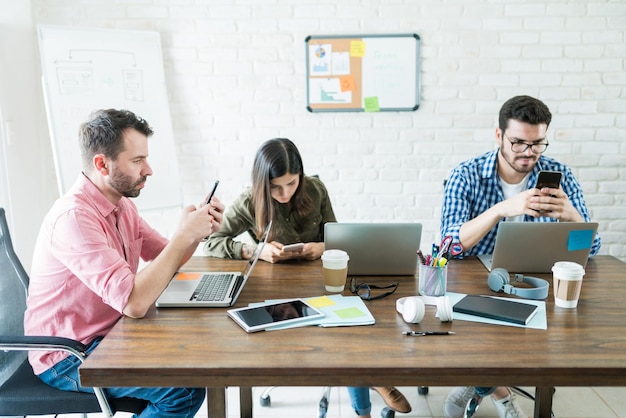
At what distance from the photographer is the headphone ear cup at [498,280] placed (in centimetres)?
164

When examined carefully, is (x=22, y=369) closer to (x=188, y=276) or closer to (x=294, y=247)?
(x=188, y=276)

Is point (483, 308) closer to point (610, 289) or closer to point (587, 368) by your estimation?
point (587, 368)

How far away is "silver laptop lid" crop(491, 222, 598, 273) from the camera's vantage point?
5.61ft

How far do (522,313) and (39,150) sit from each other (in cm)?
295

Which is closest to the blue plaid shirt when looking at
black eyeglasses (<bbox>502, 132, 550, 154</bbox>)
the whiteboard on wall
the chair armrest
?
black eyeglasses (<bbox>502, 132, 550, 154</bbox>)

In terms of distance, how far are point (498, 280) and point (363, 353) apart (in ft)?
2.02

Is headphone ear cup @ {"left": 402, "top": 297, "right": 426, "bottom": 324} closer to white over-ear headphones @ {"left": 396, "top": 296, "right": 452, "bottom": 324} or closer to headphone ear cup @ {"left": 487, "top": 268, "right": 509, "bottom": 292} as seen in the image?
white over-ear headphones @ {"left": 396, "top": 296, "right": 452, "bottom": 324}

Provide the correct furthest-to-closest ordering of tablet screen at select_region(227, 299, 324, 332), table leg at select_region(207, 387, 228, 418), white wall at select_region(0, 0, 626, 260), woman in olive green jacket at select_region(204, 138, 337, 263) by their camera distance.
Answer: white wall at select_region(0, 0, 626, 260), woman in olive green jacket at select_region(204, 138, 337, 263), tablet screen at select_region(227, 299, 324, 332), table leg at select_region(207, 387, 228, 418)

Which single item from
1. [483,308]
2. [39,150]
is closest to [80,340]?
[483,308]

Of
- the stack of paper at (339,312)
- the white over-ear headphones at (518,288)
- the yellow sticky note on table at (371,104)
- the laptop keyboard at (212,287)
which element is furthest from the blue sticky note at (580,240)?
the yellow sticky note on table at (371,104)

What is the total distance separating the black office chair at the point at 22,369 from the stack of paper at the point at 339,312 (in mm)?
557

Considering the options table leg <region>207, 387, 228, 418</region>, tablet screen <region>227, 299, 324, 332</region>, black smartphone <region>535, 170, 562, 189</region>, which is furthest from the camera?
black smartphone <region>535, 170, 562, 189</region>

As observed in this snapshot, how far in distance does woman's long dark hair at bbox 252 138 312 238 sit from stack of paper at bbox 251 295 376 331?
0.70m

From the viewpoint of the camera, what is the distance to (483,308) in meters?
1.48
